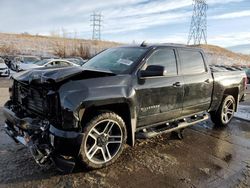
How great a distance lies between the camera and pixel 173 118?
514 cm

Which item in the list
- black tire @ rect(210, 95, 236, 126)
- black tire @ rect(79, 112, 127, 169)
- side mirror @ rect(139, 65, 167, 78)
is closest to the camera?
black tire @ rect(79, 112, 127, 169)

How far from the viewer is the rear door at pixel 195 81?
5.27 m

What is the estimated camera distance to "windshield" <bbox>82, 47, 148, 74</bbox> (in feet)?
14.7

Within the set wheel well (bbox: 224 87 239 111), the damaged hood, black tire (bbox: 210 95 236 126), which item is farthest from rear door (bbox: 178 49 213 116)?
the damaged hood

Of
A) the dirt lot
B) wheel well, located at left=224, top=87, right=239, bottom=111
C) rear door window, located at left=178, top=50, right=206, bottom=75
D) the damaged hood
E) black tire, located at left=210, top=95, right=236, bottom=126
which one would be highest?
rear door window, located at left=178, top=50, right=206, bottom=75

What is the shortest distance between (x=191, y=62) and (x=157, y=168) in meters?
2.38

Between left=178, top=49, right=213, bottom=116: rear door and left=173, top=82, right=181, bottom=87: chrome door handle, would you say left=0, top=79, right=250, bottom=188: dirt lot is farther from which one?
left=173, top=82, right=181, bottom=87: chrome door handle

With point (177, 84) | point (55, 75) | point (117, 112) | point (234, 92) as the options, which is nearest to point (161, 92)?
point (177, 84)

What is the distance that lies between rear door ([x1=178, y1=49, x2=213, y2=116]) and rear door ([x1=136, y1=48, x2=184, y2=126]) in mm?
205

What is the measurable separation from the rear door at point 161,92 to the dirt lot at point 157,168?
23.6 inches

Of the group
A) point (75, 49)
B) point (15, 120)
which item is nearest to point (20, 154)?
point (15, 120)

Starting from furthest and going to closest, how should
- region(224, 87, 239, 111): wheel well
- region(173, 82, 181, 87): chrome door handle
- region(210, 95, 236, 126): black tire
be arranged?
region(224, 87, 239, 111): wheel well → region(210, 95, 236, 126): black tire → region(173, 82, 181, 87): chrome door handle

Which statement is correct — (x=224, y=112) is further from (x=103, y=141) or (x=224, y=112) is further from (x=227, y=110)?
(x=103, y=141)

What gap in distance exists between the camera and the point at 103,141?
4.04 meters
